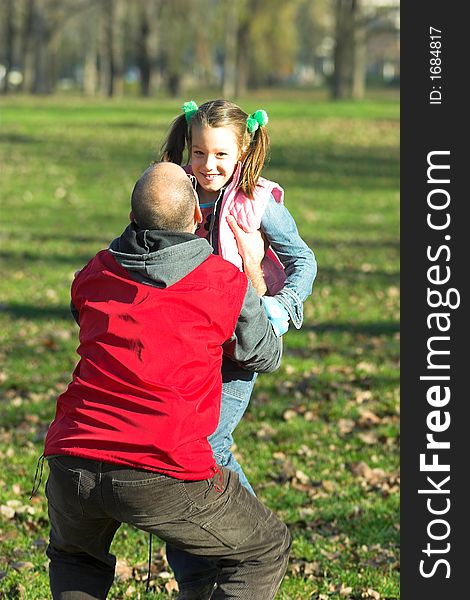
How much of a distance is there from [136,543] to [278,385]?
125 inches

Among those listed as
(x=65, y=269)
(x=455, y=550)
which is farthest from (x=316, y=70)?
(x=455, y=550)

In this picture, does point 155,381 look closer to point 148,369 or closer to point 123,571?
point 148,369

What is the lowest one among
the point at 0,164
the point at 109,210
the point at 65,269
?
the point at 65,269

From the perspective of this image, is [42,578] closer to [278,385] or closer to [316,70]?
[278,385]

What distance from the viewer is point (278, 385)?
28.3 ft

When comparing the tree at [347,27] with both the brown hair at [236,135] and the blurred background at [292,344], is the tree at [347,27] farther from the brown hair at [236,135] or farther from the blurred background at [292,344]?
the brown hair at [236,135]

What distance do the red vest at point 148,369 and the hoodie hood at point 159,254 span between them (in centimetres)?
3

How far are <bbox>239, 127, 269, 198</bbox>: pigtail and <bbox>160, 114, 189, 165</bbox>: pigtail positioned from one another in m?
0.26

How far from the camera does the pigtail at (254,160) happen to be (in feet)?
13.0

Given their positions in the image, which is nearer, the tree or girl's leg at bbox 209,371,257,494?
girl's leg at bbox 209,371,257,494

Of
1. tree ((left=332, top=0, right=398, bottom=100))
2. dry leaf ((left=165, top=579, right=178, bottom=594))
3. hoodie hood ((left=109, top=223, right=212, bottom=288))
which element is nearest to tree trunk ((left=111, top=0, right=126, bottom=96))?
tree ((left=332, top=0, right=398, bottom=100))

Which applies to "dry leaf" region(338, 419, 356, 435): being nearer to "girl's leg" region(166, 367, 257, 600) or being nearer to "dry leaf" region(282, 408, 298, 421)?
"dry leaf" region(282, 408, 298, 421)

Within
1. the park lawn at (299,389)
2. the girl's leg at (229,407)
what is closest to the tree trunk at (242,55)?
the park lawn at (299,389)

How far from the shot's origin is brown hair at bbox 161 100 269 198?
3.96m
